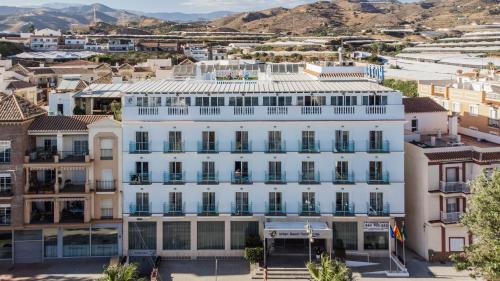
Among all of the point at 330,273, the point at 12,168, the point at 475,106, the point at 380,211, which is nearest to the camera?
the point at 330,273

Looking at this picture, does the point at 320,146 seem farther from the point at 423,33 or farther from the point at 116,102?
the point at 423,33

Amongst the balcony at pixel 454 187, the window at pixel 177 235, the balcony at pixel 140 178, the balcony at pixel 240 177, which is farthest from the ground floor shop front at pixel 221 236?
the balcony at pixel 454 187

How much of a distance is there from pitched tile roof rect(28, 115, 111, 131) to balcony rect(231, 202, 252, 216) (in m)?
9.91

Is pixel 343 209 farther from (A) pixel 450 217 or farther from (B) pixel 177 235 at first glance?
(B) pixel 177 235

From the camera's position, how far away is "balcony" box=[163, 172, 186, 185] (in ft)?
117

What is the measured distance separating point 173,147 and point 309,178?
854 centimetres

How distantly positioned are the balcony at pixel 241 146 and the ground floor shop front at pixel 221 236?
4120 millimetres

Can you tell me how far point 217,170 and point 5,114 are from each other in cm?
1321

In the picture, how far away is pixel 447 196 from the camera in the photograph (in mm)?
34562

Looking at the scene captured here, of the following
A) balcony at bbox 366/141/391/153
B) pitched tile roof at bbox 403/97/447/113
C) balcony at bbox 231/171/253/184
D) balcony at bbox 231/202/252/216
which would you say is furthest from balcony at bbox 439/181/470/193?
balcony at bbox 231/202/252/216

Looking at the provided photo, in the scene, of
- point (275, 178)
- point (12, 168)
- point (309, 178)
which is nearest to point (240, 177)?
point (275, 178)

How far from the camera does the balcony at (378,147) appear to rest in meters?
35.3

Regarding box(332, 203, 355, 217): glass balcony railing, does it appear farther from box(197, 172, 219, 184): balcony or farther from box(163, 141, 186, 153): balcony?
box(163, 141, 186, 153): balcony

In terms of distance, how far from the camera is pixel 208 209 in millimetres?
35688
